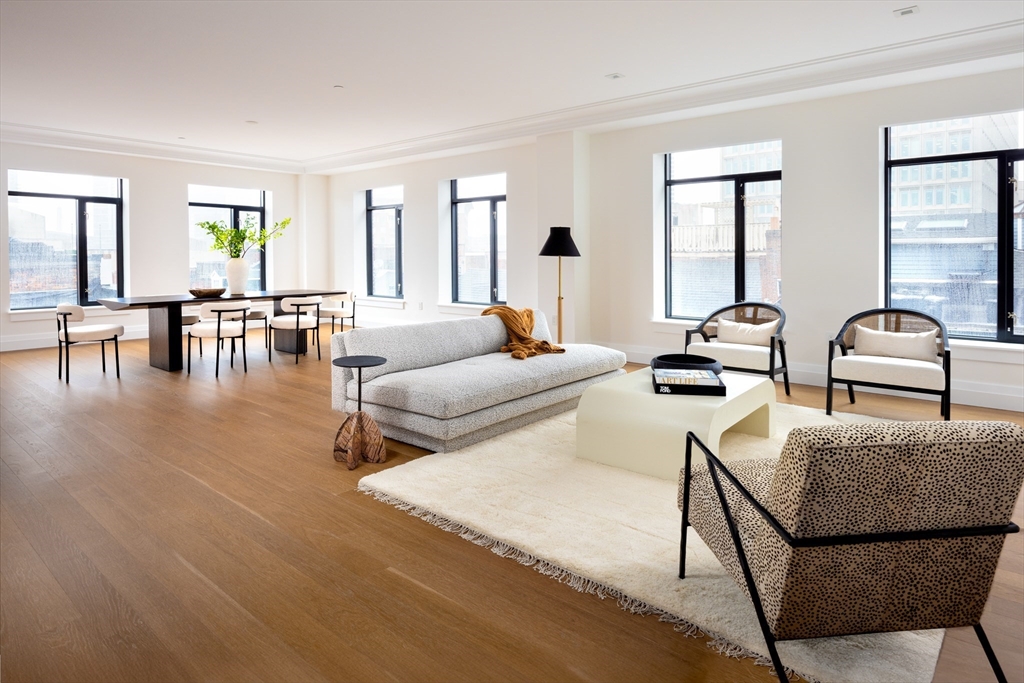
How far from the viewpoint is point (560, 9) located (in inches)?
169

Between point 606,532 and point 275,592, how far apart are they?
132 cm

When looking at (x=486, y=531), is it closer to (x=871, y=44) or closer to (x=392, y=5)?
(x=392, y=5)

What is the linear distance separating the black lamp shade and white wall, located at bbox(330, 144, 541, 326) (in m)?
1.50

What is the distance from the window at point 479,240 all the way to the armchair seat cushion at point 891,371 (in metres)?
5.06

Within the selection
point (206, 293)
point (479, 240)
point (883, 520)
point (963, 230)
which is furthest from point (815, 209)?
point (206, 293)

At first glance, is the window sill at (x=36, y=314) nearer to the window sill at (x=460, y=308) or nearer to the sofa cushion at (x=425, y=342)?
the window sill at (x=460, y=308)

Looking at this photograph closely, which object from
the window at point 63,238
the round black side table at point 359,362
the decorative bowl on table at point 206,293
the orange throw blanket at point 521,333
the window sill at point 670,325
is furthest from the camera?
the window at point 63,238

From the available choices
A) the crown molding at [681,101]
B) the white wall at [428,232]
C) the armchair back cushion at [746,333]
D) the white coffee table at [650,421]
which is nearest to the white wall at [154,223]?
the crown molding at [681,101]

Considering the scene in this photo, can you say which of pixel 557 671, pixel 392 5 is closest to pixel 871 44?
pixel 392 5

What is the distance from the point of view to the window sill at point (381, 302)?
10438 millimetres

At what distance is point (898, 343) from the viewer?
5.02m

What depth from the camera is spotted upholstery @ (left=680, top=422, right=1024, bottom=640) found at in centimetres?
152

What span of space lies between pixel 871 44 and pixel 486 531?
15.2 ft

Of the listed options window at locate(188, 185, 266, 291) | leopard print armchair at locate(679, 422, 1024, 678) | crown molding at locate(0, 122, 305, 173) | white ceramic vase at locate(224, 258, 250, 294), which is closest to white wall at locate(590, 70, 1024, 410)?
white ceramic vase at locate(224, 258, 250, 294)
